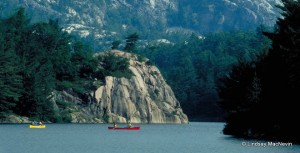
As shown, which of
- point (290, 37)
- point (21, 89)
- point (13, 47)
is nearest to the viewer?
point (290, 37)

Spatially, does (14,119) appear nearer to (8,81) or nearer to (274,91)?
(8,81)

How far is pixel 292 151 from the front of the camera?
291 feet

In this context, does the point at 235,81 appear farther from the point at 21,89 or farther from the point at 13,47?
the point at 13,47

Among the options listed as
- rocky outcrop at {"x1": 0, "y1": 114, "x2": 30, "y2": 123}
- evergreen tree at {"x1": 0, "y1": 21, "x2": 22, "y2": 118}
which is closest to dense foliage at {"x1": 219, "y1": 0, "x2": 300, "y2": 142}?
evergreen tree at {"x1": 0, "y1": 21, "x2": 22, "y2": 118}

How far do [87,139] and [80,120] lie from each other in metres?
82.8

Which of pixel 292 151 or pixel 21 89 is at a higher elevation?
pixel 21 89

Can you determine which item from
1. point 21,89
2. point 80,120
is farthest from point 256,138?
point 80,120

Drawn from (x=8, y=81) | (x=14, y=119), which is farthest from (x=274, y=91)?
Result: (x=14, y=119)

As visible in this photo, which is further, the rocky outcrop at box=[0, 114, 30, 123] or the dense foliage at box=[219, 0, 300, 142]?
the rocky outcrop at box=[0, 114, 30, 123]

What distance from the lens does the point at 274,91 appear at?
11088cm

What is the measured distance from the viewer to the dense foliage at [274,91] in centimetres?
10325

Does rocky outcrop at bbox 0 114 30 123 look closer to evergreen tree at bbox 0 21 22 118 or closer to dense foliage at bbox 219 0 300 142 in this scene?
evergreen tree at bbox 0 21 22 118

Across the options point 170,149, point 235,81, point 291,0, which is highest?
point 291,0

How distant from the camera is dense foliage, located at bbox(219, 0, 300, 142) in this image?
103250mm
